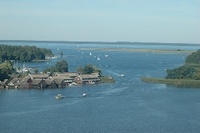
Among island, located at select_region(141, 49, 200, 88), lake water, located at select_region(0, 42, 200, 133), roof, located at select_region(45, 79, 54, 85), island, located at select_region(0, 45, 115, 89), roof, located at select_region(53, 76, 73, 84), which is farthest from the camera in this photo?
island, located at select_region(141, 49, 200, 88)

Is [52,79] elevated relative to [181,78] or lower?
elevated

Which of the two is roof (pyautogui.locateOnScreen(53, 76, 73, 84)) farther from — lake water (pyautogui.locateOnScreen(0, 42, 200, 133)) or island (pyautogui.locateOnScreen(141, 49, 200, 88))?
island (pyautogui.locateOnScreen(141, 49, 200, 88))

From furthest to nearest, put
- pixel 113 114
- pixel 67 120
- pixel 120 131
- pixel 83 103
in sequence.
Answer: pixel 83 103, pixel 113 114, pixel 67 120, pixel 120 131

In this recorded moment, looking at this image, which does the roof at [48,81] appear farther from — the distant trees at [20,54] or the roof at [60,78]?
the distant trees at [20,54]

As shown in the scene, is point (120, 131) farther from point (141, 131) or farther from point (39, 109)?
point (39, 109)

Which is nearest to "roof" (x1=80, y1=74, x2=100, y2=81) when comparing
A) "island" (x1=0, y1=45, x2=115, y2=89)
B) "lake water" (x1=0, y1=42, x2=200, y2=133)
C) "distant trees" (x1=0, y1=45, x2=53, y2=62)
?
"island" (x1=0, y1=45, x2=115, y2=89)

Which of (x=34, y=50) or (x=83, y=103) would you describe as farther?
(x=34, y=50)

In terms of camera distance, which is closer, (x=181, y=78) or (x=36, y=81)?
(x=36, y=81)

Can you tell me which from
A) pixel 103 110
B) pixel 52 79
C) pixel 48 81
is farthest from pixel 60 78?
pixel 103 110

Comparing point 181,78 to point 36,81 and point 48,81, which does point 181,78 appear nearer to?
point 48,81

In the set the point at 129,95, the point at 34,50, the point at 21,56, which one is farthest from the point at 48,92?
the point at 34,50

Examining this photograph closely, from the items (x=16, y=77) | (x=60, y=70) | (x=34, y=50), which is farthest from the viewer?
(x=34, y=50)
